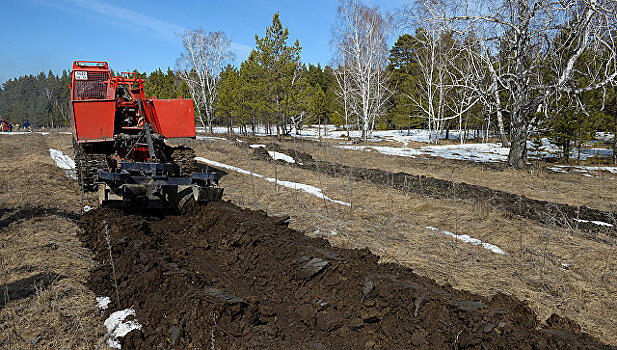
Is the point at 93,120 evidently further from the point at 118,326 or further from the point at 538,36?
the point at 538,36

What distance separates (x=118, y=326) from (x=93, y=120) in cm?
594

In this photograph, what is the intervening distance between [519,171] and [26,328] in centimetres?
1476

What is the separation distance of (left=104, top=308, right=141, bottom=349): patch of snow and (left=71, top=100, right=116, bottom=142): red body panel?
5.52m

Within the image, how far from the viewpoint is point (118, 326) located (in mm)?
3227

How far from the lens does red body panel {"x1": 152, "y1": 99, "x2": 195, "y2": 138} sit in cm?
858

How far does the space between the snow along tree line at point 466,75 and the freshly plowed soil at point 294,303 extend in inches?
403

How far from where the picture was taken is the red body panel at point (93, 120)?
771cm

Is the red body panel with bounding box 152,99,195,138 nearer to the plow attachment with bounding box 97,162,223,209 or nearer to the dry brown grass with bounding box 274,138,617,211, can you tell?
the plow attachment with bounding box 97,162,223,209

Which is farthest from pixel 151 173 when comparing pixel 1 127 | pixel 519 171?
pixel 1 127

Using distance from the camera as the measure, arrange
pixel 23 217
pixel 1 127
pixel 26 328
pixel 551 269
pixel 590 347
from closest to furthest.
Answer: pixel 590 347 < pixel 26 328 < pixel 551 269 < pixel 23 217 < pixel 1 127

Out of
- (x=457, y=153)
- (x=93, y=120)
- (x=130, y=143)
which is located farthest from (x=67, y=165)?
(x=457, y=153)

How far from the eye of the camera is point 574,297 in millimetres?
4188

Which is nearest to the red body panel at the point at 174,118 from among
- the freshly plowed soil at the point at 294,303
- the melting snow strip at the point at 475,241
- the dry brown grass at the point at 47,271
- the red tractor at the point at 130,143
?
the red tractor at the point at 130,143

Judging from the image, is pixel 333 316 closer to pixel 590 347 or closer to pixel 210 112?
pixel 590 347
